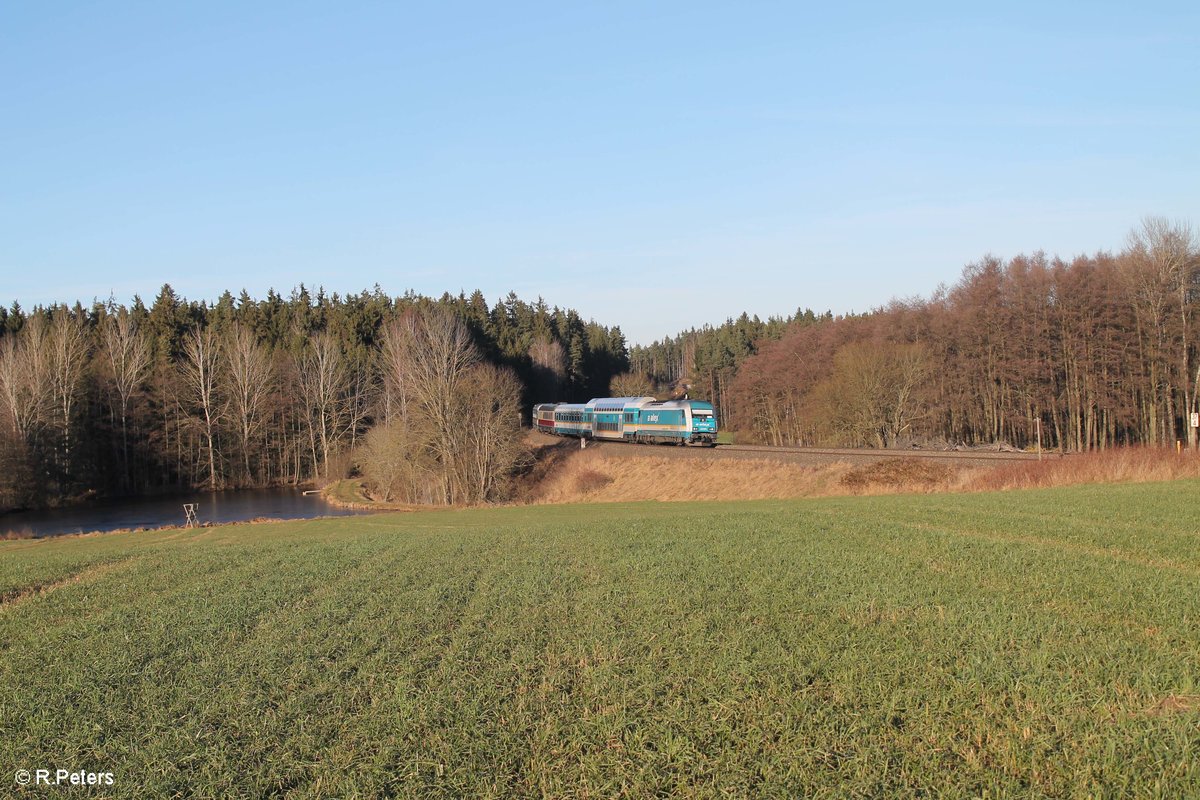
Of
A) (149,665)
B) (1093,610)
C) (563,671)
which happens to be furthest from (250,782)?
(1093,610)

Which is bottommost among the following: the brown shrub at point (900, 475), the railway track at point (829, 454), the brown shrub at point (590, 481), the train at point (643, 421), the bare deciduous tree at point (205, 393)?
the brown shrub at point (590, 481)

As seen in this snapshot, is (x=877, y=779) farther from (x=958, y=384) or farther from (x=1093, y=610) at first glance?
(x=958, y=384)

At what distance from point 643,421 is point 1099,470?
117 feet

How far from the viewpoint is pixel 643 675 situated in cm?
623

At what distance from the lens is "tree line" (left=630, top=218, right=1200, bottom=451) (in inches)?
1746

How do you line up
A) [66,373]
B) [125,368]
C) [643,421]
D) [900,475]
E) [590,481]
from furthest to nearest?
1. [125,368]
2. [66,373]
3. [643,421]
4. [590,481]
5. [900,475]

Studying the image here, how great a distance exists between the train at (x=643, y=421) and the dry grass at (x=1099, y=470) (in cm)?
2591

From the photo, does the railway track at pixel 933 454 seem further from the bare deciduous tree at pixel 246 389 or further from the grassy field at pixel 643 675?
the bare deciduous tree at pixel 246 389

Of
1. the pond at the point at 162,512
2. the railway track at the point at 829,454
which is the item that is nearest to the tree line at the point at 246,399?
the pond at the point at 162,512

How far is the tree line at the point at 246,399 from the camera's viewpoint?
156 feet

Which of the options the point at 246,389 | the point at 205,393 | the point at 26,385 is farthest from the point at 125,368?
the point at 26,385

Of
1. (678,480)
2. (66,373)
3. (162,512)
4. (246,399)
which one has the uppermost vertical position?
(66,373)

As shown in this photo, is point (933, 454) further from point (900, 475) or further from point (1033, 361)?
point (1033, 361)

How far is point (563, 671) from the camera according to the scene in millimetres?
→ 6457
